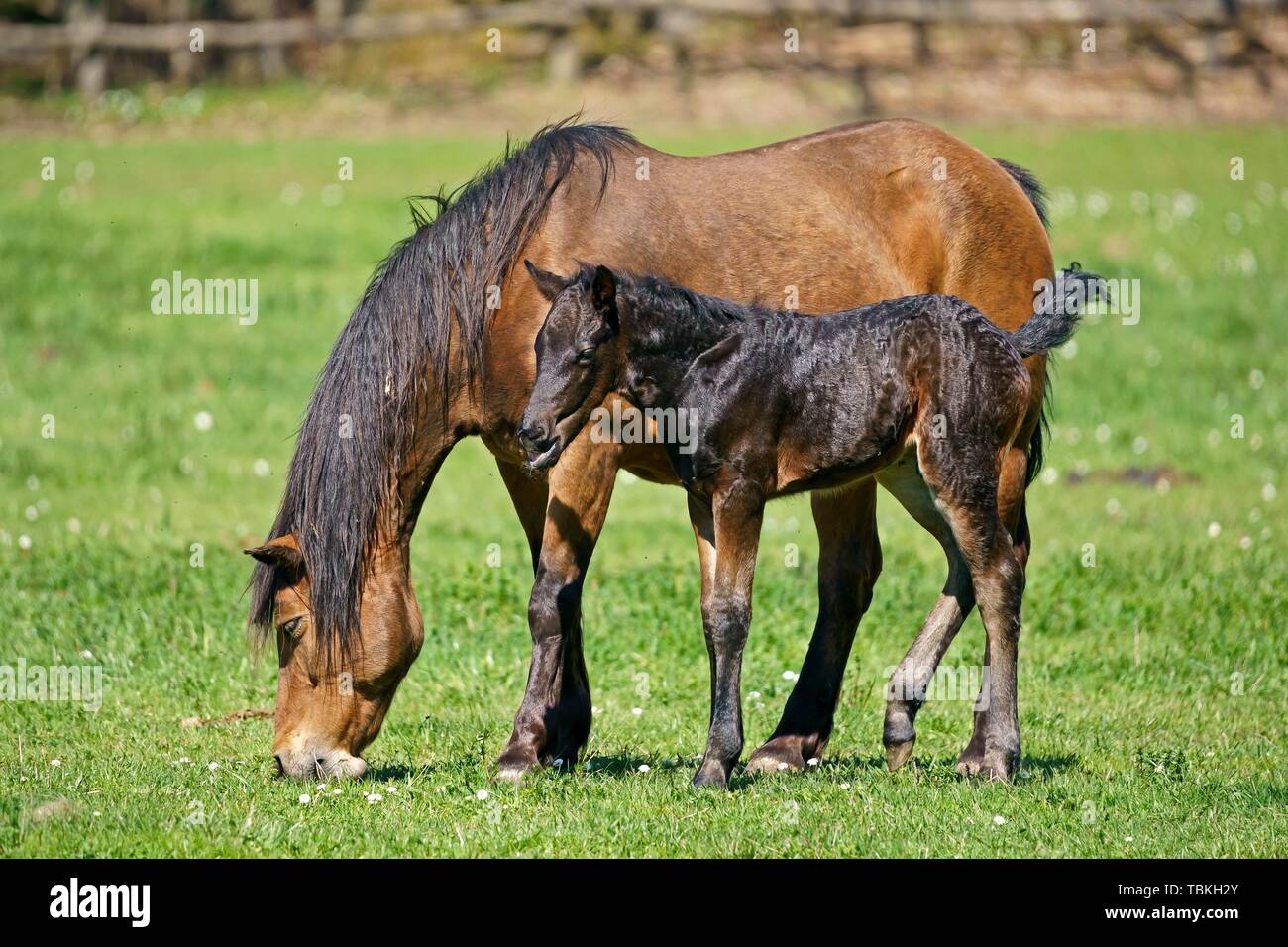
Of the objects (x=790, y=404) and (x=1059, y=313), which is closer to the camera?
(x=790, y=404)

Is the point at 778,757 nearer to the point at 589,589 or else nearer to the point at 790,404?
the point at 790,404

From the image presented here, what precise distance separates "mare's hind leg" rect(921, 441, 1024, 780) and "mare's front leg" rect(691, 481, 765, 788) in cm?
76

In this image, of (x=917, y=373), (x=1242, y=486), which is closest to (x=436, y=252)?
(x=917, y=373)

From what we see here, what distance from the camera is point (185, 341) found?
16.7 meters

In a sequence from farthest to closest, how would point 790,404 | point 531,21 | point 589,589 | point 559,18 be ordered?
point 559,18
point 531,21
point 589,589
point 790,404

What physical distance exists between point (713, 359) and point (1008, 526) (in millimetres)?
2037

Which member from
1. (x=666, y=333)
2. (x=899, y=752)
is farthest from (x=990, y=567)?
(x=666, y=333)

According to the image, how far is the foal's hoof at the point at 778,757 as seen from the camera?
715cm

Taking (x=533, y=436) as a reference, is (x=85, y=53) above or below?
above

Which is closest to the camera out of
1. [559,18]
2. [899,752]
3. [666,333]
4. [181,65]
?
[666,333]

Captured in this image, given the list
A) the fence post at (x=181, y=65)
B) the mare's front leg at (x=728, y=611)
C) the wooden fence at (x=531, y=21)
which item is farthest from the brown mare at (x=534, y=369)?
the fence post at (x=181, y=65)

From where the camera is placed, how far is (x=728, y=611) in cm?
634

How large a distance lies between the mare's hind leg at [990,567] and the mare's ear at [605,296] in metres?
1.38

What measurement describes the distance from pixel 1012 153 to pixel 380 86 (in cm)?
1083
